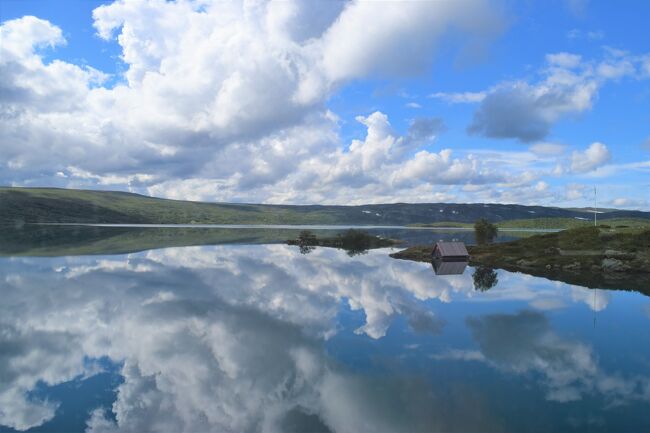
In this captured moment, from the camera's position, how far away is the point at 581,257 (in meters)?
79.1

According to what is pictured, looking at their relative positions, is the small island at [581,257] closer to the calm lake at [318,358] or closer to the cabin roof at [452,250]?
the cabin roof at [452,250]

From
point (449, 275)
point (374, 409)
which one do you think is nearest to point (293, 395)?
point (374, 409)

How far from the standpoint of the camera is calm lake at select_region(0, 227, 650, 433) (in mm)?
19922

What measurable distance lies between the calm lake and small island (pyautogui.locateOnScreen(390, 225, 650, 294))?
14.1 meters

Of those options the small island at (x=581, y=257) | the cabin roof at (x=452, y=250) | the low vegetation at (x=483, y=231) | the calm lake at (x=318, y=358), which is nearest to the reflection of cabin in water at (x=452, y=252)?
the cabin roof at (x=452, y=250)

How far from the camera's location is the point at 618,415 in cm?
2033

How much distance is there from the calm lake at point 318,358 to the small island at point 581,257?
1406 centimetres

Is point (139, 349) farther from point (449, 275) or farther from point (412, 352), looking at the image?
point (449, 275)

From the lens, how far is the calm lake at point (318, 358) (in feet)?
65.4

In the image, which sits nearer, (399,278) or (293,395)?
(293,395)

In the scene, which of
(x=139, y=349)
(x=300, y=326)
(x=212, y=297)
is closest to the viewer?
(x=139, y=349)

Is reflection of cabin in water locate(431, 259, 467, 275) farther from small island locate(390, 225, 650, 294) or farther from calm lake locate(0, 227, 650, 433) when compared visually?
calm lake locate(0, 227, 650, 433)

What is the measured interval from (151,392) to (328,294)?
3000cm

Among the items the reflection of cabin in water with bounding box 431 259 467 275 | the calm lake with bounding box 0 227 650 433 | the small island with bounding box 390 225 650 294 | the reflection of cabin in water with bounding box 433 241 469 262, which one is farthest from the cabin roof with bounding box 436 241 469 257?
the calm lake with bounding box 0 227 650 433
